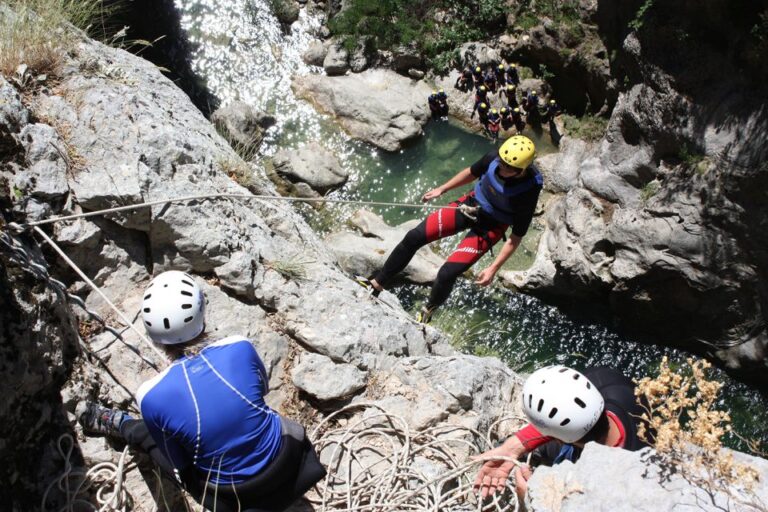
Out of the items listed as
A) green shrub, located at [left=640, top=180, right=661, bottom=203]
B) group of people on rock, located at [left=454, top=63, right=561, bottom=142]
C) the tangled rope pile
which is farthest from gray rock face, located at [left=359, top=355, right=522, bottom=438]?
group of people on rock, located at [left=454, top=63, right=561, bottom=142]

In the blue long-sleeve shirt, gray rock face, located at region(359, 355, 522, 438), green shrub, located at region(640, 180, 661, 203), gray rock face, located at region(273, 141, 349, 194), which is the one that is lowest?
gray rock face, located at region(273, 141, 349, 194)

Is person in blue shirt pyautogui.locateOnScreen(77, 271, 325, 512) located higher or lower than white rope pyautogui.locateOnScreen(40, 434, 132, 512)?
higher

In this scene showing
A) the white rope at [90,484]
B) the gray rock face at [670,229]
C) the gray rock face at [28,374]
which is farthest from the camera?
the gray rock face at [670,229]

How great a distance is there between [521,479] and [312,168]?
6.26 m

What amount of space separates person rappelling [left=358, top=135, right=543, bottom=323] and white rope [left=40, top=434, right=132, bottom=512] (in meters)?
2.76

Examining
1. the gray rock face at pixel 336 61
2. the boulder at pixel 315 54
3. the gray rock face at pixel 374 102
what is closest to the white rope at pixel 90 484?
the gray rock face at pixel 374 102

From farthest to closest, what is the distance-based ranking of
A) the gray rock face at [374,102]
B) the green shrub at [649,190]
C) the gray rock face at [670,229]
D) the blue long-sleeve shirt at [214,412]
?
the gray rock face at [374,102]
the green shrub at [649,190]
the gray rock face at [670,229]
the blue long-sleeve shirt at [214,412]

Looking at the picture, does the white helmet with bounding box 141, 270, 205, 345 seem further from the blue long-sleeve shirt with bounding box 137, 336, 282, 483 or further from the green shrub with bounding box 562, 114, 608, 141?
the green shrub with bounding box 562, 114, 608, 141

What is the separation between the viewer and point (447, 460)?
363cm

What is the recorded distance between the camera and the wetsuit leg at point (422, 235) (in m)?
5.39

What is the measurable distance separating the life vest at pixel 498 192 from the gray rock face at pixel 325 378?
2074 millimetres

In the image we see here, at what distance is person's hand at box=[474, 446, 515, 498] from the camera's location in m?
3.25

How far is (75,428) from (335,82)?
739cm

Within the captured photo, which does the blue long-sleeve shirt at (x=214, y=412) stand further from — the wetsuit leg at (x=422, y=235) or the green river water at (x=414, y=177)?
the green river water at (x=414, y=177)
